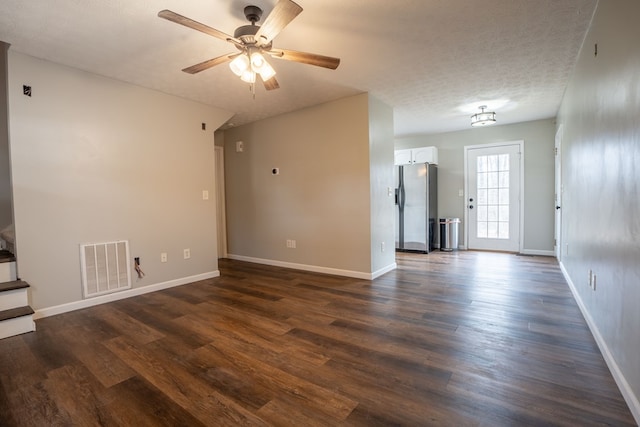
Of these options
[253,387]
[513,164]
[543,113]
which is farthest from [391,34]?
[513,164]

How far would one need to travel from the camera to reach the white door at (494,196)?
220 inches

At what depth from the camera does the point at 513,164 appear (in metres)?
5.59

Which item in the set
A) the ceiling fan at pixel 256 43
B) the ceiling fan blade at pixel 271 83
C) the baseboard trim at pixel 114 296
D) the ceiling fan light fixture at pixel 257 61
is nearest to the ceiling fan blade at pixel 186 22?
the ceiling fan at pixel 256 43

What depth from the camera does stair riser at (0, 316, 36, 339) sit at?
239 centimetres

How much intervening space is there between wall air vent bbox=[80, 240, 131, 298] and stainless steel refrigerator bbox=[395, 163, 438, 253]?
4602mm

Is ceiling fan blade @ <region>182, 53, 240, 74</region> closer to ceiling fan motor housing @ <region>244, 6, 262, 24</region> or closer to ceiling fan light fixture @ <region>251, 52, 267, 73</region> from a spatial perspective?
ceiling fan light fixture @ <region>251, 52, 267, 73</region>

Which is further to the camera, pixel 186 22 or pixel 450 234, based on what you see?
pixel 450 234

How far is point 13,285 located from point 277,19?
3.05 m

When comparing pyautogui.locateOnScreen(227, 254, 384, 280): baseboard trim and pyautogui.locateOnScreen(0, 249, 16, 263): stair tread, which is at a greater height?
pyautogui.locateOnScreen(0, 249, 16, 263): stair tread

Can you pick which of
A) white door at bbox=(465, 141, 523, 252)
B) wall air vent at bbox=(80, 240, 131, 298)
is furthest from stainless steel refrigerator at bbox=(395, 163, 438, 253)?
wall air vent at bbox=(80, 240, 131, 298)

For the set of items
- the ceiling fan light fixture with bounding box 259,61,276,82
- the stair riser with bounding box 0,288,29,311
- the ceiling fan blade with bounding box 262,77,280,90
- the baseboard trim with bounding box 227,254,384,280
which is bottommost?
the baseboard trim with bounding box 227,254,384,280

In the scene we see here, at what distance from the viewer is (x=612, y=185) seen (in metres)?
1.78

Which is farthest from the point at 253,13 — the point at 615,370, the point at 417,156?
the point at 417,156

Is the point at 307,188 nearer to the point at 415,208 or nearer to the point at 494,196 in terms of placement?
the point at 415,208
